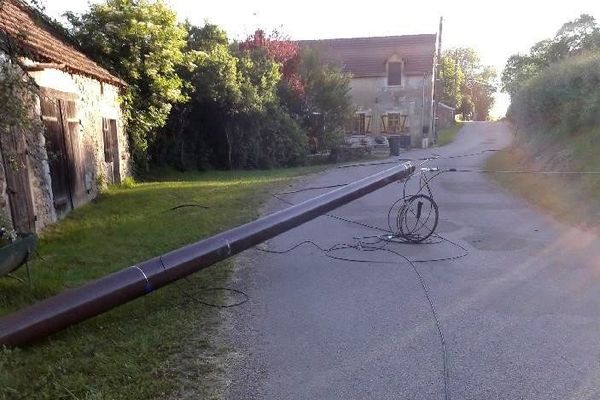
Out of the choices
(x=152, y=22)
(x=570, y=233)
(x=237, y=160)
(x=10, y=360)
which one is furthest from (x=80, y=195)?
(x=237, y=160)

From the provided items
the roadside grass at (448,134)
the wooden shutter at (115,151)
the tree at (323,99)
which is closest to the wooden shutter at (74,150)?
the wooden shutter at (115,151)

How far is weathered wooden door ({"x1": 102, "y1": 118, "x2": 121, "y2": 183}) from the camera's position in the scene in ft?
45.0

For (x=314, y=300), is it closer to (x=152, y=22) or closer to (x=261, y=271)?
(x=261, y=271)

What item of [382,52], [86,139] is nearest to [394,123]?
[382,52]

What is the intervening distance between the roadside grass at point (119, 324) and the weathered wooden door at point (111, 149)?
14.4 ft

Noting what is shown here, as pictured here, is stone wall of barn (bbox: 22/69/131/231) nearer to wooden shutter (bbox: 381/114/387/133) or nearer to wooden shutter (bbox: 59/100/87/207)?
wooden shutter (bbox: 59/100/87/207)

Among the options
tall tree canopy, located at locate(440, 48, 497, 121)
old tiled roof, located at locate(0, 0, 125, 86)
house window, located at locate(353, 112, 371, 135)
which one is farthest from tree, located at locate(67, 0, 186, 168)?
tall tree canopy, located at locate(440, 48, 497, 121)

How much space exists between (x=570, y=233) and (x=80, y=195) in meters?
9.89

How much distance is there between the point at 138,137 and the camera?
16.1 meters

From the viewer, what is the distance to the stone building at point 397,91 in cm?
3450

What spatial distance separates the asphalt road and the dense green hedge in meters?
7.07

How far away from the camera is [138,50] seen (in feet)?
48.9

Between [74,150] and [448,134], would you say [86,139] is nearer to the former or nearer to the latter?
[74,150]

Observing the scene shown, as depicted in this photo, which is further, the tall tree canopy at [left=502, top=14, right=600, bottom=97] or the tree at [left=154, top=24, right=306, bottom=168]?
the tall tree canopy at [left=502, top=14, right=600, bottom=97]
